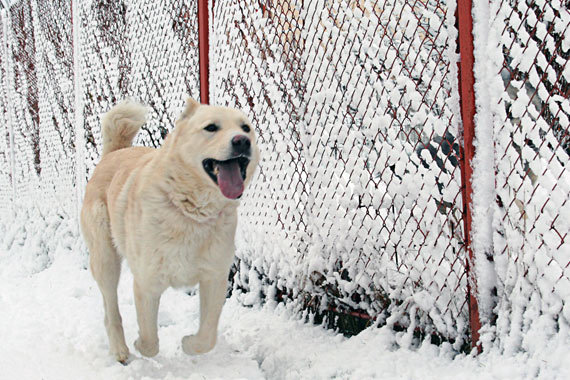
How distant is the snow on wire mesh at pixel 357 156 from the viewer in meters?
2.37

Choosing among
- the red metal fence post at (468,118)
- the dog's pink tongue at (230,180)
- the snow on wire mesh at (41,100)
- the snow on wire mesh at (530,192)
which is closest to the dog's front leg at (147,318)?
the dog's pink tongue at (230,180)

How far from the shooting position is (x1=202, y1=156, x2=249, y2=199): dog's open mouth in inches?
88.0

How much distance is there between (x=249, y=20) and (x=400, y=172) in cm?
183

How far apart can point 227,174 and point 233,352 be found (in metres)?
1.14

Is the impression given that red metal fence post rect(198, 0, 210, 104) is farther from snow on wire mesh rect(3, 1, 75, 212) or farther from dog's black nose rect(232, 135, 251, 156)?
snow on wire mesh rect(3, 1, 75, 212)

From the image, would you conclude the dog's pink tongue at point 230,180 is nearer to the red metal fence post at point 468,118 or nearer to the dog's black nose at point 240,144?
the dog's black nose at point 240,144

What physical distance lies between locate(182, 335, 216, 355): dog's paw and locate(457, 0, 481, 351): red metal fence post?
4.17 feet

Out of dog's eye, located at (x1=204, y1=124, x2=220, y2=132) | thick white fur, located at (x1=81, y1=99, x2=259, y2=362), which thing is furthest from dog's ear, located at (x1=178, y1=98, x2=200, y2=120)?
dog's eye, located at (x1=204, y1=124, x2=220, y2=132)

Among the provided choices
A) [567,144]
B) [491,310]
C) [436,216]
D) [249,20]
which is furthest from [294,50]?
[491,310]

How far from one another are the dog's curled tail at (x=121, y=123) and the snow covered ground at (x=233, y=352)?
1.23 metres

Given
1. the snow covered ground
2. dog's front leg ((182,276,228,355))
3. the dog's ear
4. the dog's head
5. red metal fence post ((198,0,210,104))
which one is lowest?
the snow covered ground

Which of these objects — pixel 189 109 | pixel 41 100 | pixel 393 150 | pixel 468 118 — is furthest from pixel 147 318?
pixel 41 100

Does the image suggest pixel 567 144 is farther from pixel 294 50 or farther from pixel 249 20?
pixel 249 20

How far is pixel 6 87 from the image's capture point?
8102mm
